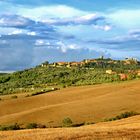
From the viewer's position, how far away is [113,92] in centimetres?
12269

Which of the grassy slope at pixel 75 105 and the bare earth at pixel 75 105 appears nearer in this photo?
the bare earth at pixel 75 105

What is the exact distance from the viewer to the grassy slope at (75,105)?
96625mm

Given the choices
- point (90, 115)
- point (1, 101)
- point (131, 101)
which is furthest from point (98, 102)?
point (1, 101)

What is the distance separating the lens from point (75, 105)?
111 metres

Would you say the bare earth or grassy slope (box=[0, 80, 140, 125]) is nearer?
the bare earth

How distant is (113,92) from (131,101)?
50.0ft

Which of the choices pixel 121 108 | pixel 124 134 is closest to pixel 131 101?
pixel 121 108

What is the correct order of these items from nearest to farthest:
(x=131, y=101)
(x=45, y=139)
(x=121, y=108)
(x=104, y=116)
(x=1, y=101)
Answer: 1. (x=45, y=139)
2. (x=104, y=116)
3. (x=121, y=108)
4. (x=131, y=101)
5. (x=1, y=101)

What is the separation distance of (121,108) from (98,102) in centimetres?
1149

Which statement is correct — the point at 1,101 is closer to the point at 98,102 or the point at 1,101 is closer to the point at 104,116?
the point at 98,102

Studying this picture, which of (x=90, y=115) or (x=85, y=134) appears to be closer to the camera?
(x=85, y=134)

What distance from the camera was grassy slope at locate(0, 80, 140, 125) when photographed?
317 ft

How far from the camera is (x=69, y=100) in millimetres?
124688

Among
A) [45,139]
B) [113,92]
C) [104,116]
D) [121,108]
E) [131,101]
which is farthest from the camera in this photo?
[113,92]
